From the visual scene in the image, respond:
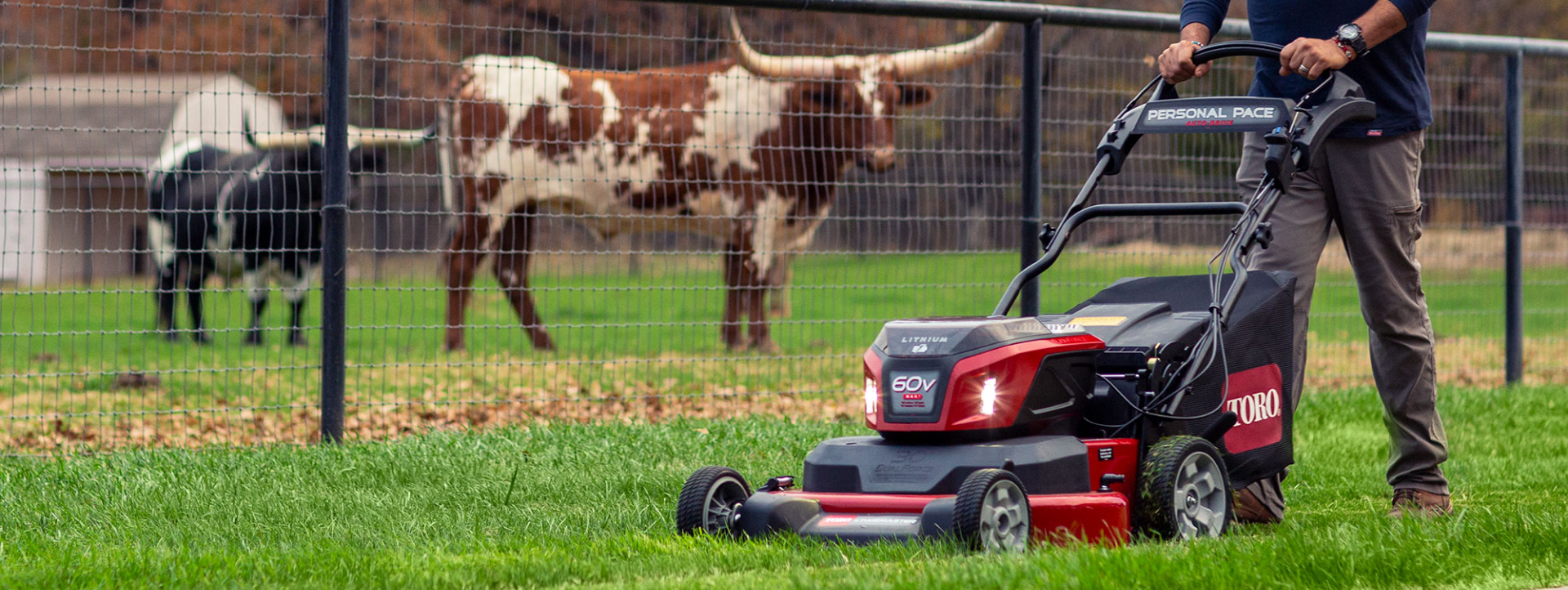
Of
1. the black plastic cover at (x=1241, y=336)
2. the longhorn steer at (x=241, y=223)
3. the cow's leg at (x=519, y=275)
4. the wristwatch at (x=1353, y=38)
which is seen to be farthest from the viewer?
the longhorn steer at (x=241, y=223)

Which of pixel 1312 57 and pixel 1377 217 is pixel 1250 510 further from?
pixel 1312 57

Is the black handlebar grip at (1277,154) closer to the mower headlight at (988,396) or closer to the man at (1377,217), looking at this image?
the man at (1377,217)

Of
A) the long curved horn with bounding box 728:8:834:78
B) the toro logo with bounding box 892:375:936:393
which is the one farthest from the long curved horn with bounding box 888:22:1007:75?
the toro logo with bounding box 892:375:936:393

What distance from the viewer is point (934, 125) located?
24.0 feet

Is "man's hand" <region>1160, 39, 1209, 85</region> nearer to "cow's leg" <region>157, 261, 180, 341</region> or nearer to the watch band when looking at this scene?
the watch band

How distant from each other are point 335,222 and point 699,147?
98.2 inches

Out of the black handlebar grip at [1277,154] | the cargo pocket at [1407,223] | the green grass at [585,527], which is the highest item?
the black handlebar grip at [1277,154]

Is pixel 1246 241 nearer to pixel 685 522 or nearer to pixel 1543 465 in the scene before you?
pixel 685 522

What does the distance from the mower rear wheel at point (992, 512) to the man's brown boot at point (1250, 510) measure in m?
1.02

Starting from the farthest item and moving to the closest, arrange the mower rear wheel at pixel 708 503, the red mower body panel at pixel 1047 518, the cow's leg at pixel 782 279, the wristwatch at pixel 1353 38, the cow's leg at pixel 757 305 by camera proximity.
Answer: the cow's leg at pixel 782 279
the cow's leg at pixel 757 305
the wristwatch at pixel 1353 38
the mower rear wheel at pixel 708 503
the red mower body panel at pixel 1047 518

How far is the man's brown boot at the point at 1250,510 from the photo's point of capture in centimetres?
398

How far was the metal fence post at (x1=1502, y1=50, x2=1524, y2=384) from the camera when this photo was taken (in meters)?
7.88

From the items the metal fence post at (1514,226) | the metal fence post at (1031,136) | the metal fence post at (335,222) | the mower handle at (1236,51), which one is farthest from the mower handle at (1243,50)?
the metal fence post at (1514,226)

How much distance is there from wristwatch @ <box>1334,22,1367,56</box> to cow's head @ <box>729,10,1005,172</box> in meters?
3.36
